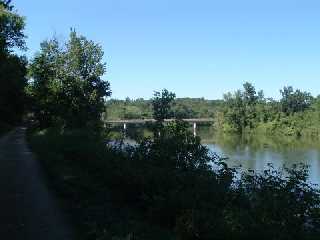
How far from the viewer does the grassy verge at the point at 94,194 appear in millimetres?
8930

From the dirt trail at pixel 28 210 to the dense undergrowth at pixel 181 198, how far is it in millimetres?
381

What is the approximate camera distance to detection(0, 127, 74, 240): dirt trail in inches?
363

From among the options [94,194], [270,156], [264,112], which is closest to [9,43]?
[270,156]

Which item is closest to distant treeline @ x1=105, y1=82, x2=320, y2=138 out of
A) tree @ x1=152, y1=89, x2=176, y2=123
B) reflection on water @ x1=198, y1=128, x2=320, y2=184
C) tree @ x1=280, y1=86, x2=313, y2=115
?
tree @ x1=280, y1=86, x2=313, y2=115

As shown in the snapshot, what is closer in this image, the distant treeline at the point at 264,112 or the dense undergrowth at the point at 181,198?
the dense undergrowth at the point at 181,198

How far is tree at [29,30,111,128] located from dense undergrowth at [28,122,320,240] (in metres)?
21.9

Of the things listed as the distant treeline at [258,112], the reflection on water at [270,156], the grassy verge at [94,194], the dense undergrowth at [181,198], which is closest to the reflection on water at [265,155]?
the reflection on water at [270,156]

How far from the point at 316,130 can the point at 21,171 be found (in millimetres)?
104109

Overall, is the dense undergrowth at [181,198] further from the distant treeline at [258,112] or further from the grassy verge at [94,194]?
the distant treeline at [258,112]

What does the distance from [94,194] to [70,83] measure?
2718 centimetres

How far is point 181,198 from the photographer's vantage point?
31.7 feet

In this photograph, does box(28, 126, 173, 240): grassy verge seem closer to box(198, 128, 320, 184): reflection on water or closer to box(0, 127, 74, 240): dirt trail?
box(0, 127, 74, 240): dirt trail

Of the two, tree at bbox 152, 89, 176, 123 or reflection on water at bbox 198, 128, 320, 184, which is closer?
tree at bbox 152, 89, 176, 123

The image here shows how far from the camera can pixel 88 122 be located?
118 feet
